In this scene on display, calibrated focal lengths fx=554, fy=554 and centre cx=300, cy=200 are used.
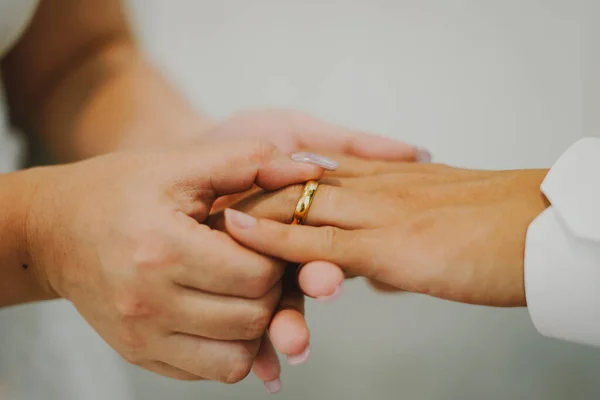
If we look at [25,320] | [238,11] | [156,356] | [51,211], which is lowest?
[25,320]

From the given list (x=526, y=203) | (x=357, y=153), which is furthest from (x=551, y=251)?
(x=357, y=153)

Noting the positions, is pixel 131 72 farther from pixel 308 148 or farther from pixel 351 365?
pixel 351 365

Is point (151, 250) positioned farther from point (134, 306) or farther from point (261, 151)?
point (261, 151)

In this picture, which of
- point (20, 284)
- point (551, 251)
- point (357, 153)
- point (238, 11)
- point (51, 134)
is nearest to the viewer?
point (551, 251)

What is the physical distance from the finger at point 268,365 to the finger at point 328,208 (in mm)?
140

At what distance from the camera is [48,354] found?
0.83 metres

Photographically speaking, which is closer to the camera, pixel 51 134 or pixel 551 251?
pixel 551 251

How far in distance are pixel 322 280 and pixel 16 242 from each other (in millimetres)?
355

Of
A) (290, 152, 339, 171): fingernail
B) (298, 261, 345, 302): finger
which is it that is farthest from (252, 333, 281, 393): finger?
(290, 152, 339, 171): fingernail

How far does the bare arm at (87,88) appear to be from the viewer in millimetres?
914

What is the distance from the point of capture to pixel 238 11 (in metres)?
1.13

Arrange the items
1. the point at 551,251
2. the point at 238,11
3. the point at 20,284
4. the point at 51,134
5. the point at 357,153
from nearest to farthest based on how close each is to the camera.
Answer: the point at 551,251 → the point at 20,284 → the point at 357,153 → the point at 51,134 → the point at 238,11

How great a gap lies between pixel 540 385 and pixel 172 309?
1.71 feet

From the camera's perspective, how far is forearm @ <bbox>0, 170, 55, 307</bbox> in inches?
24.6
